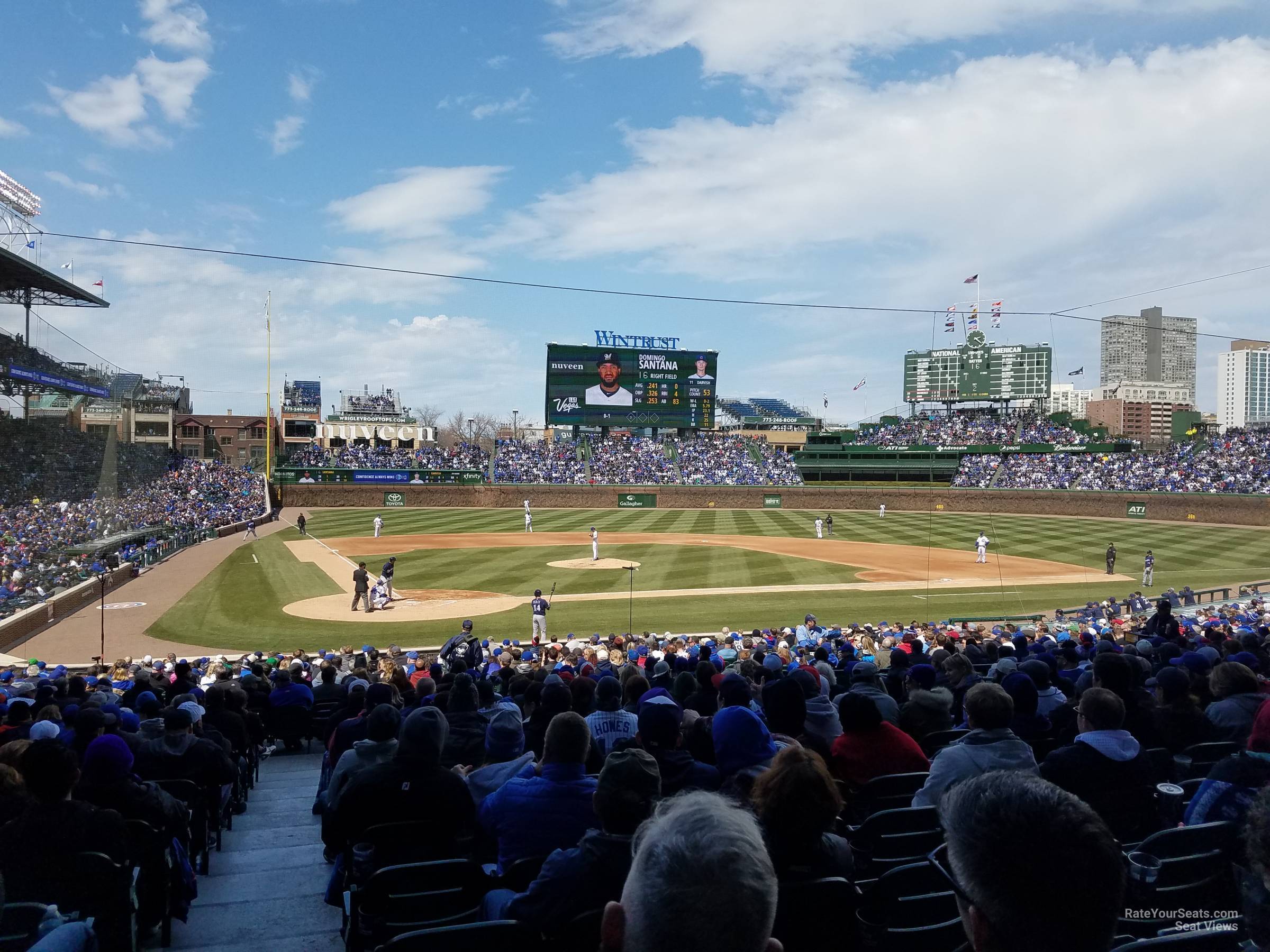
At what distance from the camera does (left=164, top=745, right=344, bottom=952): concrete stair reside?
5312 millimetres

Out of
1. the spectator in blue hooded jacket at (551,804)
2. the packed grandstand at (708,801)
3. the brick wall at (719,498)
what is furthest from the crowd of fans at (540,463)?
the spectator in blue hooded jacket at (551,804)

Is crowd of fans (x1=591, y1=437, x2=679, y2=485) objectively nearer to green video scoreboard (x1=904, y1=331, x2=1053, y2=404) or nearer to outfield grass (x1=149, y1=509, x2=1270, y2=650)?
outfield grass (x1=149, y1=509, x2=1270, y2=650)

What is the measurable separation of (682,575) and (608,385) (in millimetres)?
43077

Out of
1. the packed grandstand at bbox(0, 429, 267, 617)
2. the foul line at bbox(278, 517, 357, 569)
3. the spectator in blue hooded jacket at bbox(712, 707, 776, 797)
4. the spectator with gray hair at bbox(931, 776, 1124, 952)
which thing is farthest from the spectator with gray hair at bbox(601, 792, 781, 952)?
the foul line at bbox(278, 517, 357, 569)

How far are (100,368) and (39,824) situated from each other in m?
50.3

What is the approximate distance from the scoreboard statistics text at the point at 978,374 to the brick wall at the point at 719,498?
26.6 meters

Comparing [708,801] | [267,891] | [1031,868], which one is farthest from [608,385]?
[1031,868]

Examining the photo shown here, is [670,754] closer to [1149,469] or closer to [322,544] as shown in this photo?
[322,544]

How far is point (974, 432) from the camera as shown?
3206 inches

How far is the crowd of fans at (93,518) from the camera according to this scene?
83.5ft

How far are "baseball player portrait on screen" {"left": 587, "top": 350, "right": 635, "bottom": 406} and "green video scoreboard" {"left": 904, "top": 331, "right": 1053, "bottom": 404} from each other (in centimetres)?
3634

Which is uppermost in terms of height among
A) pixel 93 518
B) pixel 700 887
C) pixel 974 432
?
pixel 974 432

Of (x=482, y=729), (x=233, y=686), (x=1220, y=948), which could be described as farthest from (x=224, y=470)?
(x=1220, y=948)

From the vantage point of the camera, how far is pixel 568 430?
464 feet
